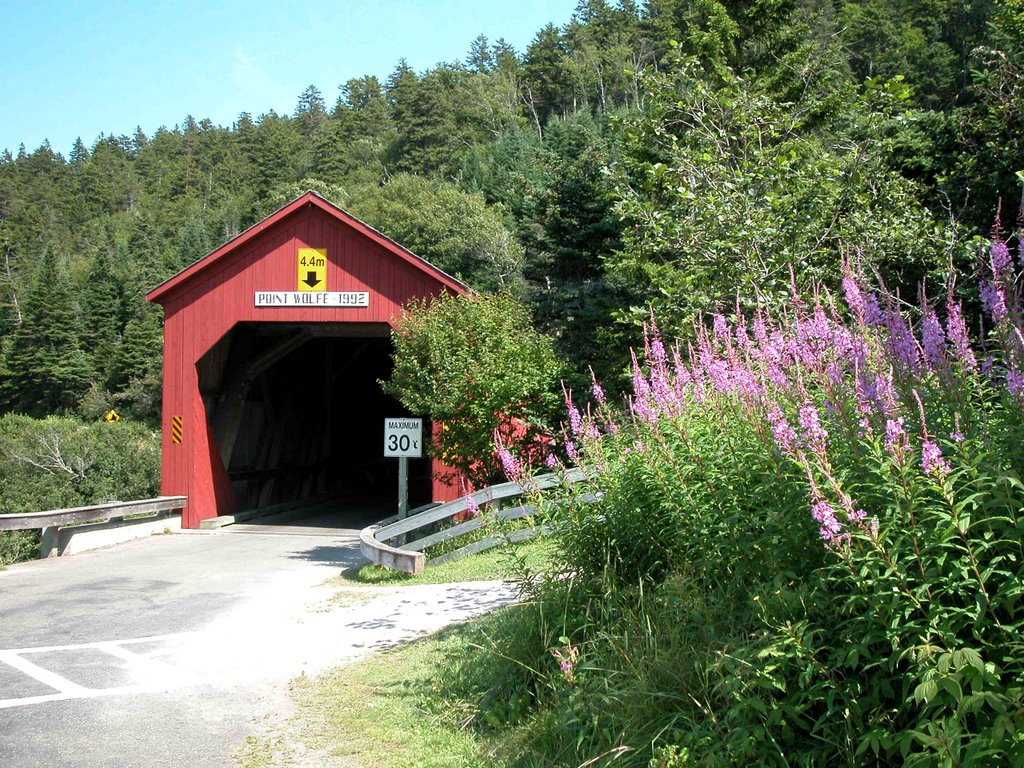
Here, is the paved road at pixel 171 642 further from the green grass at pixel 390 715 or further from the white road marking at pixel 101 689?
the green grass at pixel 390 715

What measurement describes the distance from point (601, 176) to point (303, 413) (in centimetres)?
1272

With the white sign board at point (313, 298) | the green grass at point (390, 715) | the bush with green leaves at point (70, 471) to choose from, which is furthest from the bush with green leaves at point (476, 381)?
the bush with green leaves at point (70, 471)

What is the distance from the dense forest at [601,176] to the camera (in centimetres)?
974

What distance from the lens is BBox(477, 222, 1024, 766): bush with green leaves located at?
10.5 feet

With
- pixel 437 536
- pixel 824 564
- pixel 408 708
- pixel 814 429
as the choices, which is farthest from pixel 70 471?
pixel 814 429

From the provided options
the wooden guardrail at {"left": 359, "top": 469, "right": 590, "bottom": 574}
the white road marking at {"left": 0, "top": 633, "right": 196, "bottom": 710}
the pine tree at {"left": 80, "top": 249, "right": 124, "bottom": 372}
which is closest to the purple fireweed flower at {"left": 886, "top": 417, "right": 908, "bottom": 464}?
the white road marking at {"left": 0, "top": 633, "right": 196, "bottom": 710}

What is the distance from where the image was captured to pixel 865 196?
9.87 metres

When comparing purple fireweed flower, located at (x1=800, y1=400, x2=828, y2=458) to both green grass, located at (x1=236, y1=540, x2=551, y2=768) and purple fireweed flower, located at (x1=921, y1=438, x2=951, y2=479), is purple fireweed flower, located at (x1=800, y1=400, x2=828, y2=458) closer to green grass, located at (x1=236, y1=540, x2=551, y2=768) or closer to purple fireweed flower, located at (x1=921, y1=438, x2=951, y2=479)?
purple fireweed flower, located at (x1=921, y1=438, x2=951, y2=479)

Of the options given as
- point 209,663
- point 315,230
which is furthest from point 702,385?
point 315,230

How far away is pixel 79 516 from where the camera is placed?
52.0 feet

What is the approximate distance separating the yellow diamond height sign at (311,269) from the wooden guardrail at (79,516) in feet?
17.5

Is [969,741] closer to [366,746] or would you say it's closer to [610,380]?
[366,746]

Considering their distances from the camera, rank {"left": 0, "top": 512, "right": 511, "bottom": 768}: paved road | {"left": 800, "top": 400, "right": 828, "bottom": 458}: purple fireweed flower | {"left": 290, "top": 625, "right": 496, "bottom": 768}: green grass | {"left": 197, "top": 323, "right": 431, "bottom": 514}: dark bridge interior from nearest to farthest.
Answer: {"left": 800, "top": 400, "right": 828, "bottom": 458}: purple fireweed flower → {"left": 290, "top": 625, "right": 496, "bottom": 768}: green grass → {"left": 0, "top": 512, "right": 511, "bottom": 768}: paved road → {"left": 197, "top": 323, "right": 431, "bottom": 514}: dark bridge interior

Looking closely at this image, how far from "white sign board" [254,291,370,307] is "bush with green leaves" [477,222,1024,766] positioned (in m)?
14.7
